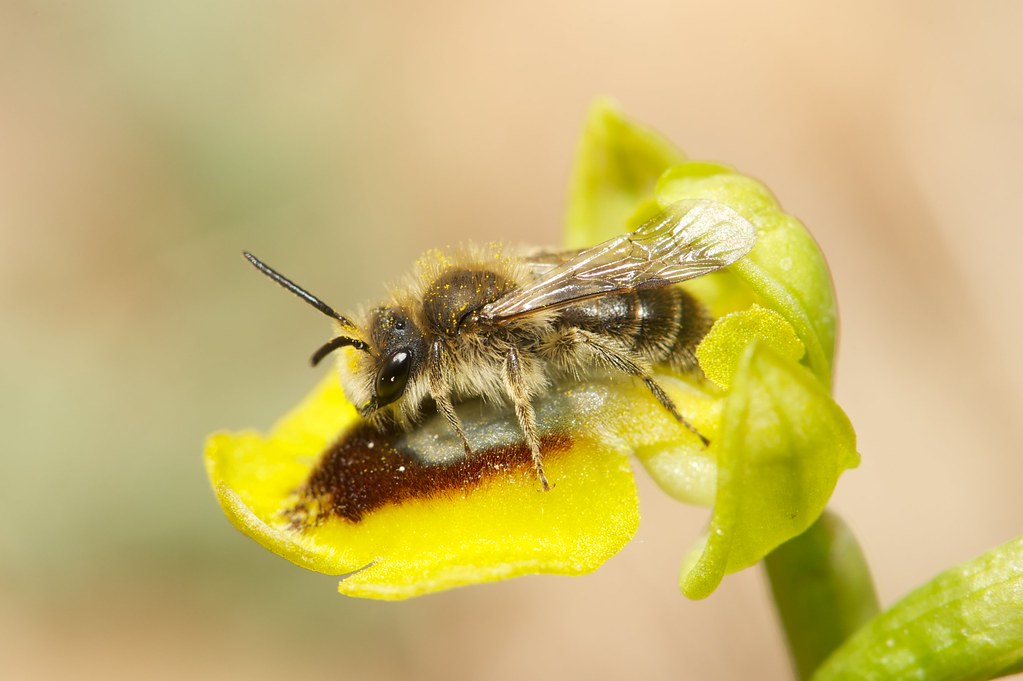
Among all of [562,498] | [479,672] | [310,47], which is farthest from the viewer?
[310,47]

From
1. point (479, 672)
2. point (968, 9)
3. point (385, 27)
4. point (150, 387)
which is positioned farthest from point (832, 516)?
point (385, 27)

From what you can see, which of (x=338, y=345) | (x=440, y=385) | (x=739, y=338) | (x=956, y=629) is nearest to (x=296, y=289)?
(x=338, y=345)

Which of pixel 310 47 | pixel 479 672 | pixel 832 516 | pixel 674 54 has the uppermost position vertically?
pixel 310 47

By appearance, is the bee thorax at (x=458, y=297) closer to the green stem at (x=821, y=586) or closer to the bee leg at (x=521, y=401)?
the bee leg at (x=521, y=401)

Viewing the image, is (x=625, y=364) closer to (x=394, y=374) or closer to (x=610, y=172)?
(x=394, y=374)

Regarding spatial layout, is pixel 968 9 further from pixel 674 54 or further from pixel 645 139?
pixel 645 139

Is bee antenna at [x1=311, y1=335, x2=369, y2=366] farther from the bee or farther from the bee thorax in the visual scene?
the bee thorax

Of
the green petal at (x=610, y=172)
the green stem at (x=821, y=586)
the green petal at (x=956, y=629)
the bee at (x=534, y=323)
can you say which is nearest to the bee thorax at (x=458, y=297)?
the bee at (x=534, y=323)
